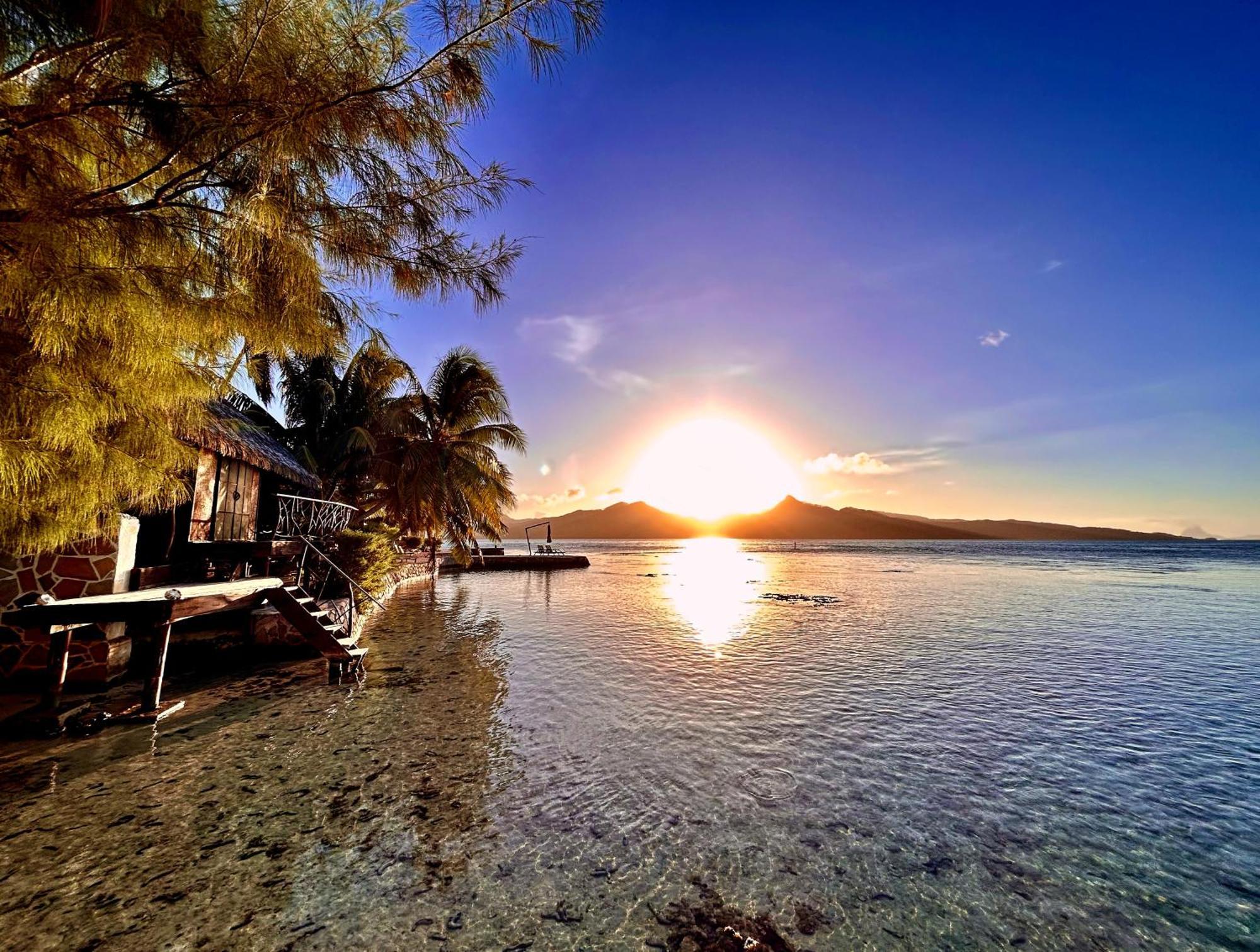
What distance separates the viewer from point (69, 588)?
6883mm

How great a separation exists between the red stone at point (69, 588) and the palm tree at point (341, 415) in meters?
11.6

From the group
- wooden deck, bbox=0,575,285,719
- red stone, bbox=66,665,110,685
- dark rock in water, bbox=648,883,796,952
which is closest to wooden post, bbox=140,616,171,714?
wooden deck, bbox=0,575,285,719

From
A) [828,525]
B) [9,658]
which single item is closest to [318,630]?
[9,658]

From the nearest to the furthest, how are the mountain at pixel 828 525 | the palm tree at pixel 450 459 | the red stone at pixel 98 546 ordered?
the red stone at pixel 98 546
the palm tree at pixel 450 459
the mountain at pixel 828 525

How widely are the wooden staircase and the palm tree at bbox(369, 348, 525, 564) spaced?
33.6 ft

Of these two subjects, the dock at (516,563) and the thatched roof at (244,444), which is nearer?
the thatched roof at (244,444)

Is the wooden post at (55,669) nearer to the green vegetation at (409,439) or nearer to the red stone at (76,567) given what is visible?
the red stone at (76,567)

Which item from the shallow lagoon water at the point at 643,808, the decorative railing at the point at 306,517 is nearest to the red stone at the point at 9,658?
the shallow lagoon water at the point at 643,808

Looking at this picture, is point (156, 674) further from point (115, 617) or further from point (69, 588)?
point (69, 588)

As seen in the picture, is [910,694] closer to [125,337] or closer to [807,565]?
[125,337]

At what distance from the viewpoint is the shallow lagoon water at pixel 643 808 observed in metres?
3.22

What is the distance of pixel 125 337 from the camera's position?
396 cm

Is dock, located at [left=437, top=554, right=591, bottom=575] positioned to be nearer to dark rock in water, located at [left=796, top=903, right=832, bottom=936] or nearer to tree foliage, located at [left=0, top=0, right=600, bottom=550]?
tree foliage, located at [left=0, top=0, right=600, bottom=550]

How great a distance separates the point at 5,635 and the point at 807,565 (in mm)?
44968
